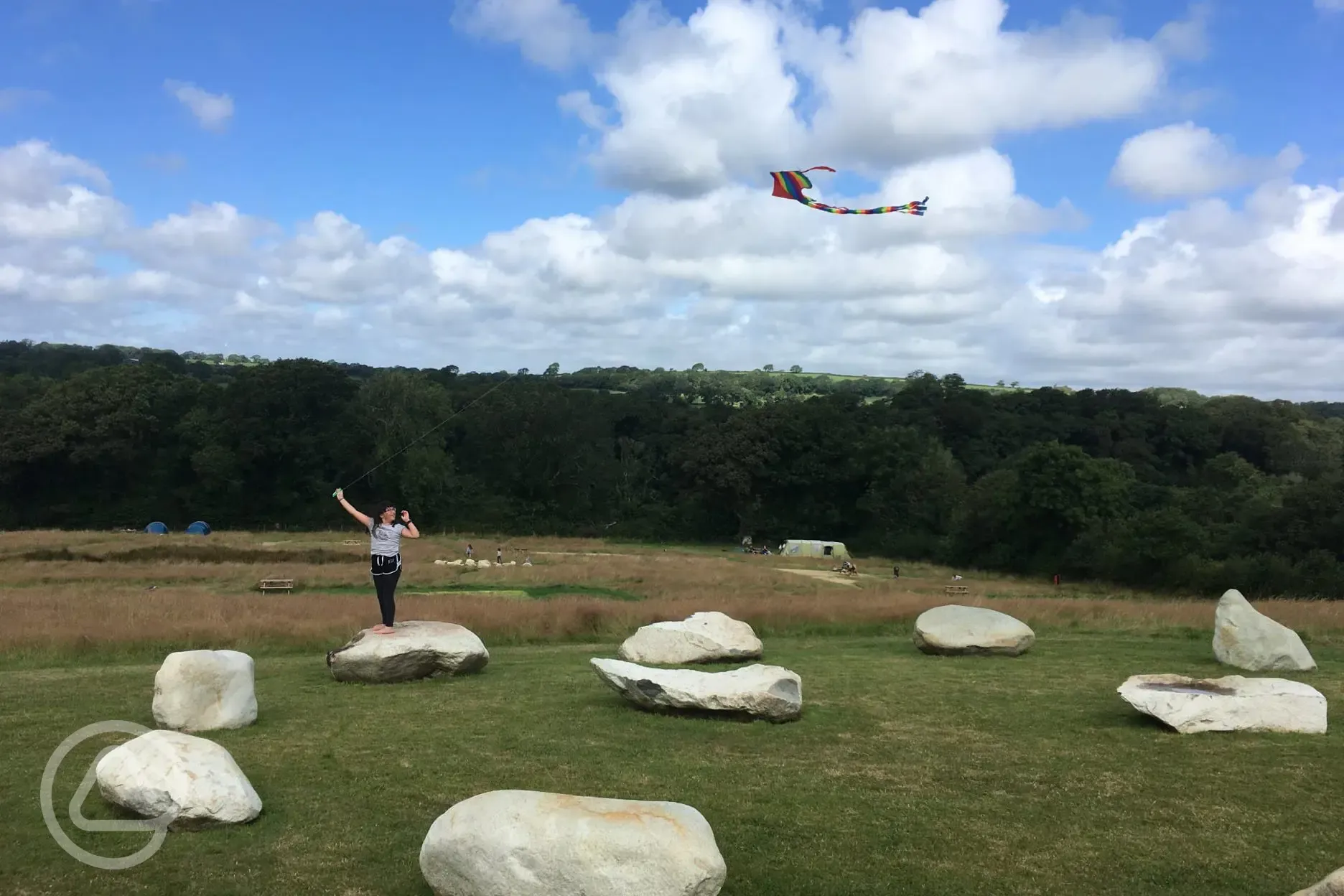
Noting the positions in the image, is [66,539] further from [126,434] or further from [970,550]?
[970,550]

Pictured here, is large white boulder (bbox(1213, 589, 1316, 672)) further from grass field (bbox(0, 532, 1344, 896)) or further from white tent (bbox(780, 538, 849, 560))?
white tent (bbox(780, 538, 849, 560))

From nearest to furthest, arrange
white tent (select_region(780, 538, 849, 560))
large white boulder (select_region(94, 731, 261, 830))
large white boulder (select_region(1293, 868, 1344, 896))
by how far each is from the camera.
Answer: large white boulder (select_region(1293, 868, 1344, 896))
large white boulder (select_region(94, 731, 261, 830))
white tent (select_region(780, 538, 849, 560))

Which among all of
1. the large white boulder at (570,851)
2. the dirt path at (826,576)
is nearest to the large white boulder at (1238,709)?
the large white boulder at (570,851)

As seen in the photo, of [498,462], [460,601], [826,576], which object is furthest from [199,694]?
[498,462]

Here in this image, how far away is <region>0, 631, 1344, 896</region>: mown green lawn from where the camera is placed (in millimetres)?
6336

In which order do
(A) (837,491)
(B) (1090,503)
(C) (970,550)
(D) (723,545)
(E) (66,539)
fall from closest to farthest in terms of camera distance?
(E) (66,539), (B) (1090,503), (C) (970,550), (D) (723,545), (A) (837,491)

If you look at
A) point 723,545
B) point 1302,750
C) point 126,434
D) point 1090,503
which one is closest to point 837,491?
point 723,545

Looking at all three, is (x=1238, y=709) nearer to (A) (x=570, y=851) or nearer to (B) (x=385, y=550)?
(A) (x=570, y=851)

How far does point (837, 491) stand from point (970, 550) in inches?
701

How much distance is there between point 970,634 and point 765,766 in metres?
8.59

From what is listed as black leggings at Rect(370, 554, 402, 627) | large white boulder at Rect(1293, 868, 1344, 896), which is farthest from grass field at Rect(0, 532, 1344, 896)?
black leggings at Rect(370, 554, 402, 627)

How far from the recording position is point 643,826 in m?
5.61

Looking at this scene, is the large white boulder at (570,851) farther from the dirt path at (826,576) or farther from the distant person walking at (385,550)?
the dirt path at (826,576)

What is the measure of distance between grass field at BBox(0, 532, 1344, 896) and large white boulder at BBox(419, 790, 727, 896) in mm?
588
